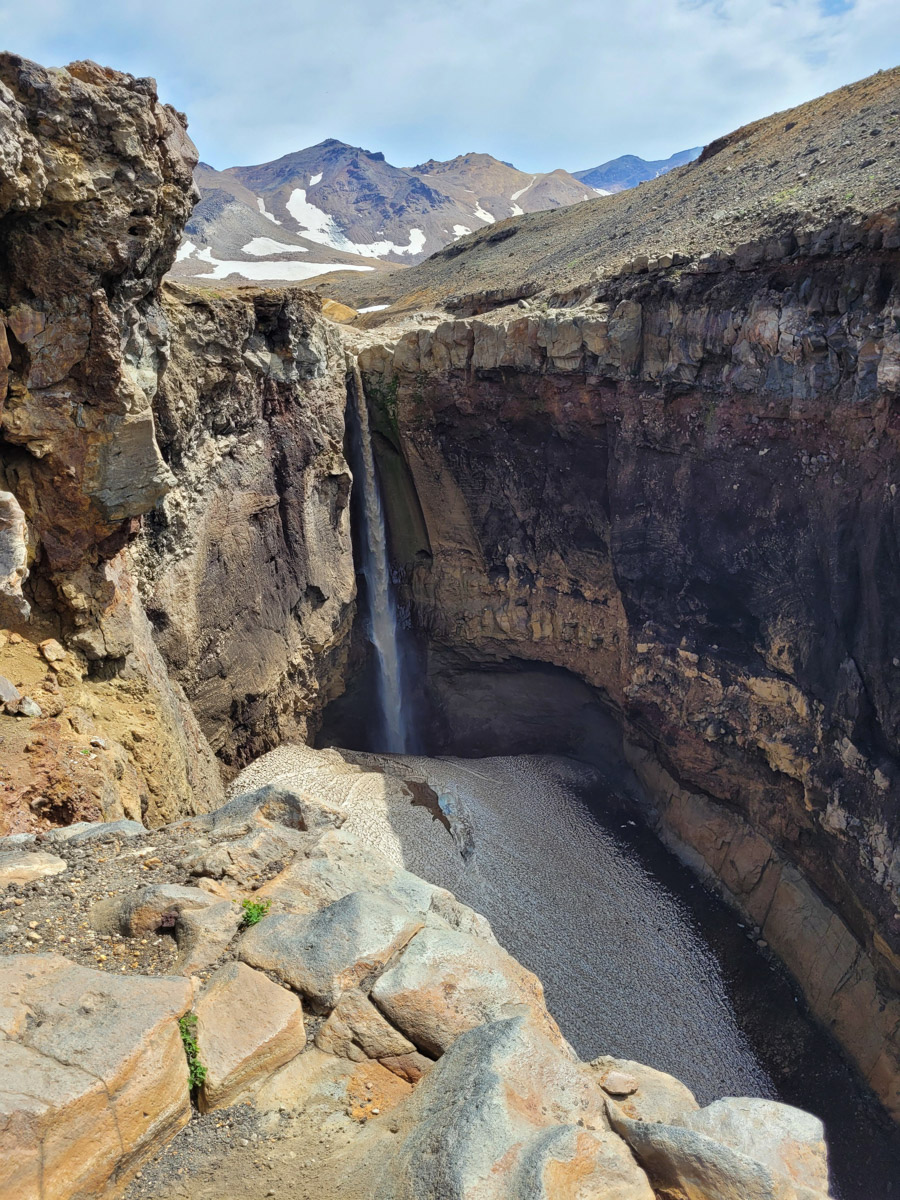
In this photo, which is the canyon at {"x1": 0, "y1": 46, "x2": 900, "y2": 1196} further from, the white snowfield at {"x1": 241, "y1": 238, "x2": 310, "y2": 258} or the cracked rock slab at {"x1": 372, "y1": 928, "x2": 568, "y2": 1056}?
the white snowfield at {"x1": 241, "y1": 238, "x2": 310, "y2": 258}

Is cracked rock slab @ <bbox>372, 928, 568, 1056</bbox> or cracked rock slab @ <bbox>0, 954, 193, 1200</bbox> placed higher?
cracked rock slab @ <bbox>0, 954, 193, 1200</bbox>

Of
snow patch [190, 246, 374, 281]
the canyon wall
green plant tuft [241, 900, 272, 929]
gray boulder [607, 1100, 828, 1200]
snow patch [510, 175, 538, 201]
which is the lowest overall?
gray boulder [607, 1100, 828, 1200]

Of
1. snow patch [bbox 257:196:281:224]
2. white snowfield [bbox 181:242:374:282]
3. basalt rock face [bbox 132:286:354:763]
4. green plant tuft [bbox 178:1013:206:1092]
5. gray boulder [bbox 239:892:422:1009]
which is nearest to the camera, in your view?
green plant tuft [bbox 178:1013:206:1092]

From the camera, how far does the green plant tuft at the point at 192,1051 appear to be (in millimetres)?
5809

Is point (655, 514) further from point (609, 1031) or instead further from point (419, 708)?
point (609, 1031)

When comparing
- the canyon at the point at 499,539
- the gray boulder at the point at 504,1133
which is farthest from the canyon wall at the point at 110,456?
the gray boulder at the point at 504,1133

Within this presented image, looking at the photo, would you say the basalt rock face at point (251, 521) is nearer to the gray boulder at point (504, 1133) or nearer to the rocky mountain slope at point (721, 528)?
the rocky mountain slope at point (721, 528)

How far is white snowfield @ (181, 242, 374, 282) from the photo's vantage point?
85688 millimetres

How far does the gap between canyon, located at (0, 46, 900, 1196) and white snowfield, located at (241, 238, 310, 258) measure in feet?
251

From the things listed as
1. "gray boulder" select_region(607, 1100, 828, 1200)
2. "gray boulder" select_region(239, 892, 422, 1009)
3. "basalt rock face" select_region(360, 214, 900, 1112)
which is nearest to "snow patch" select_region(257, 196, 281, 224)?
"basalt rock face" select_region(360, 214, 900, 1112)

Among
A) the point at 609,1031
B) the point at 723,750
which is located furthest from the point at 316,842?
the point at 723,750

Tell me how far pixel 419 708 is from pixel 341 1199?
22.8 metres

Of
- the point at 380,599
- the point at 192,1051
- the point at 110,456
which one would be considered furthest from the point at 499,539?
the point at 192,1051

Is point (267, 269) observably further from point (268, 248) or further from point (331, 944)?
point (331, 944)
